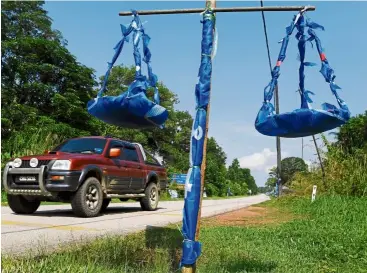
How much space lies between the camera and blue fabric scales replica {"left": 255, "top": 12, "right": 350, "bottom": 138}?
3.87 metres

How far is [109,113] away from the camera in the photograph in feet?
14.1

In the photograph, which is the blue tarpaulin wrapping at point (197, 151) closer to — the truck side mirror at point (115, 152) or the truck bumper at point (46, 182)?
the truck bumper at point (46, 182)

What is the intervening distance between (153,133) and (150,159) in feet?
116

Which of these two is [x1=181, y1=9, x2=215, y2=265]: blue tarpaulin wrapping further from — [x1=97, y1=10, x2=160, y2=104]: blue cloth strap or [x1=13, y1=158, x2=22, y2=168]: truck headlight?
[x1=13, y1=158, x2=22, y2=168]: truck headlight

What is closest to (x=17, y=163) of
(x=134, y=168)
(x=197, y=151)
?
(x=134, y=168)

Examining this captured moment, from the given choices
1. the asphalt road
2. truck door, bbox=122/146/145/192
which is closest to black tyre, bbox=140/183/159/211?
truck door, bbox=122/146/145/192

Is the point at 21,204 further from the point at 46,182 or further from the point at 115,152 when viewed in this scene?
the point at 115,152

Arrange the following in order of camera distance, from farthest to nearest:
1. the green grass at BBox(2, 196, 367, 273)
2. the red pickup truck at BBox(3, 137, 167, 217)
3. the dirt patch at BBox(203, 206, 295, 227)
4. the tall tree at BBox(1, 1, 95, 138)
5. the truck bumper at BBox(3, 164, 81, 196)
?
the tall tree at BBox(1, 1, 95, 138), the dirt patch at BBox(203, 206, 295, 227), the red pickup truck at BBox(3, 137, 167, 217), the truck bumper at BBox(3, 164, 81, 196), the green grass at BBox(2, 196, 367, 273)

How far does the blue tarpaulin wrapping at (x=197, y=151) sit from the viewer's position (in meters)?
3.91

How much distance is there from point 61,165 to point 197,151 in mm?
6259

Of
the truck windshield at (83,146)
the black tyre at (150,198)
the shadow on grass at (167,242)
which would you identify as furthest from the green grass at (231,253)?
the black tyre at (150,198)

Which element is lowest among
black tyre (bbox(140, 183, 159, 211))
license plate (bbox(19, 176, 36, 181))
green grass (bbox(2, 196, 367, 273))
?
green grass (bbox(2, 196, 367, 273))

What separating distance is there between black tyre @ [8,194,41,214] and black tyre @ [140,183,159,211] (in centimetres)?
321

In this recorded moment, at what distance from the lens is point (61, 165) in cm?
962
